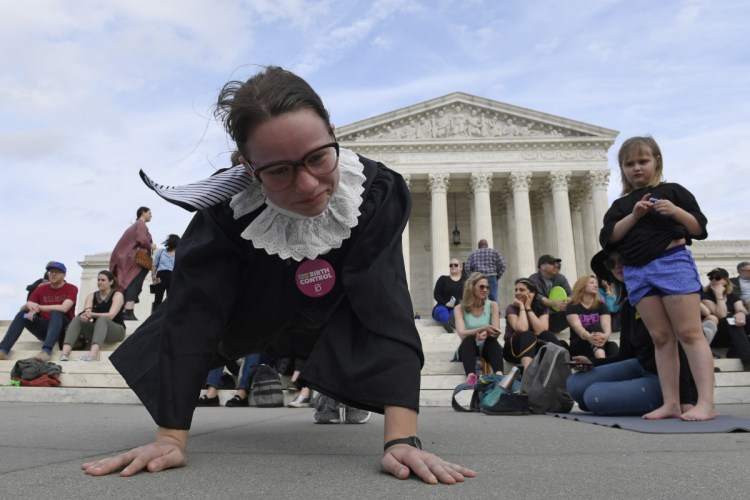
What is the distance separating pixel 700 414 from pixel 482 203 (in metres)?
30.4

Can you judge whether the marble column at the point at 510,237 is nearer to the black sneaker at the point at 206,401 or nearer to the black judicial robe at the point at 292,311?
the black sneaker at the point at 206,401

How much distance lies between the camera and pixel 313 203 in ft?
6.56

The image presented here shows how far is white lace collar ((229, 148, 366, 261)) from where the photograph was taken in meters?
2.14

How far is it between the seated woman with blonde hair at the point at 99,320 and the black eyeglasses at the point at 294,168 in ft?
25.7

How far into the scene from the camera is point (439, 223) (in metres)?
33.1

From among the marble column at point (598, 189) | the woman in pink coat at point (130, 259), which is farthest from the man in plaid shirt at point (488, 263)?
the marble column at point (598, 189)

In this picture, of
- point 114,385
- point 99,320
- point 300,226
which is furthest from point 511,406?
point 99,320

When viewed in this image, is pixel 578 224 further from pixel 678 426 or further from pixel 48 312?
pixel 678 426

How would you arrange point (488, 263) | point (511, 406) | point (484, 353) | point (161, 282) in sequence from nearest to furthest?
point (511, 406)
point (484, 353)
point (161, 282)
point (488, 263)

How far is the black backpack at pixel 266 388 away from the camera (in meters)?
6.55

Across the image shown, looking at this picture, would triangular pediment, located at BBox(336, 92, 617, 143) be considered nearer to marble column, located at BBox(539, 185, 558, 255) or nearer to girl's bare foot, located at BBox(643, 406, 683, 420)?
marble column, located at BBox(539, 185, 558, 255)

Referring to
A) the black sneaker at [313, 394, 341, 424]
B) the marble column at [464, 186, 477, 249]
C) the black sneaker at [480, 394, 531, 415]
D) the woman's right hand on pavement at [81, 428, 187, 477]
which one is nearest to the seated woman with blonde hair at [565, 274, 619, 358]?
the black sneaker at [480, 394, 531, 415]

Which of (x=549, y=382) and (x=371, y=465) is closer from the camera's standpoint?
(x=371, y=465)

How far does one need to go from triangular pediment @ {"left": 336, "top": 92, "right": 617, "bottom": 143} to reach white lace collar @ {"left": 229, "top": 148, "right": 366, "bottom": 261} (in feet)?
107
